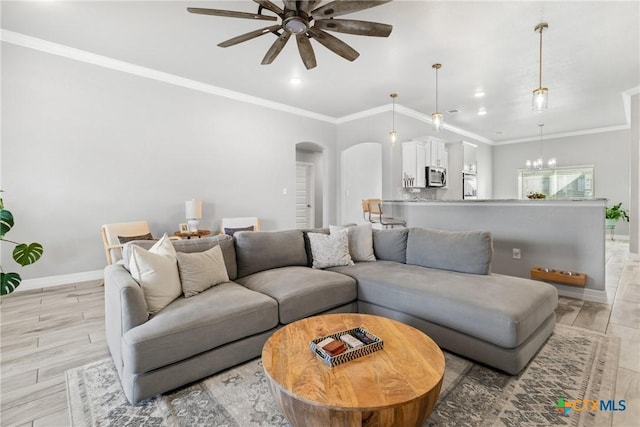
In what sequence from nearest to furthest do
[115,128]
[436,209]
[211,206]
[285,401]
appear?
[285,401]
[115,128]
[436,209]
[211,206]

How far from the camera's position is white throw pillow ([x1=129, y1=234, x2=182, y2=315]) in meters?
1.95

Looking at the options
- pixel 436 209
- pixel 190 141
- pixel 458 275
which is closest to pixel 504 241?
pixel 436 209

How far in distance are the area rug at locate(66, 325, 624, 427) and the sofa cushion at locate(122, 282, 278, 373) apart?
0.23 meters

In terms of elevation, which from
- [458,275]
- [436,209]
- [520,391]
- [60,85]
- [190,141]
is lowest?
Result: [520,391]

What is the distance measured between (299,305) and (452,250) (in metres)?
1.54

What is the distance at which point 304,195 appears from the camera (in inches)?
319

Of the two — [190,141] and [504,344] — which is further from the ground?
[190,141]

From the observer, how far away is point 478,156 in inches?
371

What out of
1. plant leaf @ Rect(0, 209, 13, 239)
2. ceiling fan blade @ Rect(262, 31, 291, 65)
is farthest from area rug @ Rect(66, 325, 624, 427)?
ceiling fan blade @ Rect(262, 31, 291, 65)

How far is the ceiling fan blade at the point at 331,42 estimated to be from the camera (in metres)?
2.47

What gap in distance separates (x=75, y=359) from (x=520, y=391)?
2.97m

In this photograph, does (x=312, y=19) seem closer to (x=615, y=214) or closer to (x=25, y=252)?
(x=25, y=252)

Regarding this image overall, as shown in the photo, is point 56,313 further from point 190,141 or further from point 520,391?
point 520,391

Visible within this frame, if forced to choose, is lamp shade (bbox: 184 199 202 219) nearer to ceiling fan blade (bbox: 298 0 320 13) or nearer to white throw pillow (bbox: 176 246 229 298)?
white throw pillow (bbox: 176 246 229 298)
